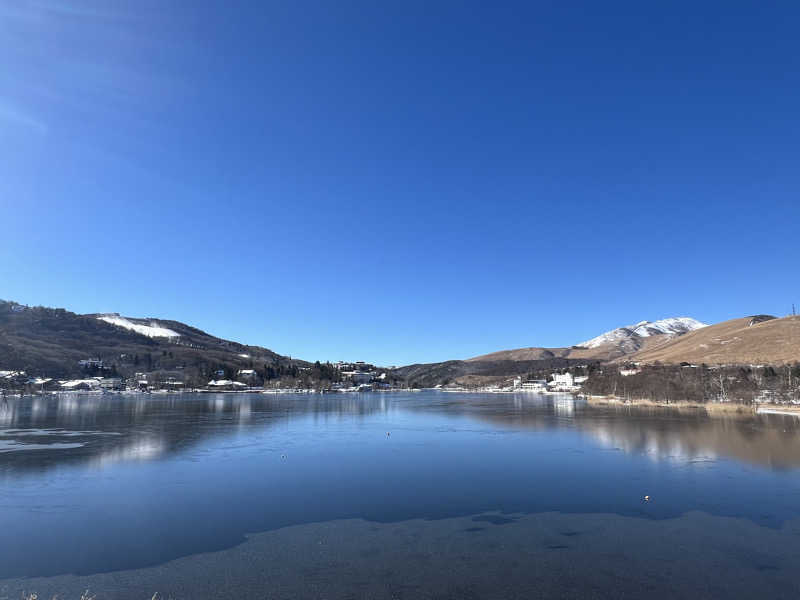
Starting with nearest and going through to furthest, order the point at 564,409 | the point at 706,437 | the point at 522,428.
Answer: the point at 706,437
the point at 522,428
the point at 564,409

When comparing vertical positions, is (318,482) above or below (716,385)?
below

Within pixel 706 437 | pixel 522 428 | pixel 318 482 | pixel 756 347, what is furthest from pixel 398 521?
pixel 756 347

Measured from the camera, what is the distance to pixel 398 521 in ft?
63.0

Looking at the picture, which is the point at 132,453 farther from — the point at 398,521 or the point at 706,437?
the point at 706,437

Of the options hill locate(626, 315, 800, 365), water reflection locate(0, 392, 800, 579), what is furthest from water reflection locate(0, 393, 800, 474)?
hill locate(626, 315, 800, 365)

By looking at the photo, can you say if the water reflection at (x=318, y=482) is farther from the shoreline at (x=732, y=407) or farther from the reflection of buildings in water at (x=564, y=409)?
the reflection of buildings in water at (x=564, y=409)

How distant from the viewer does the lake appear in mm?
13477

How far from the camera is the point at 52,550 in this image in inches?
619

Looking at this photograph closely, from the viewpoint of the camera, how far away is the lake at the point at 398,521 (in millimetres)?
13477

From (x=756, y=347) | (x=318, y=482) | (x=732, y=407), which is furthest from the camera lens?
(x=756, y=347)

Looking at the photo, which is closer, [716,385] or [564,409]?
[716,385]

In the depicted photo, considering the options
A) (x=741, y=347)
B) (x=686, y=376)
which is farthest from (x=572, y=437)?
(x=741, y=347)

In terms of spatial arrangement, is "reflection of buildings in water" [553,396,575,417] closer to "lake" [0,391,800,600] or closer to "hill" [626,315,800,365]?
"lake" [0,391,800,600]

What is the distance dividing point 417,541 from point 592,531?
22.7 ft
